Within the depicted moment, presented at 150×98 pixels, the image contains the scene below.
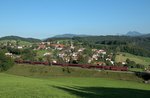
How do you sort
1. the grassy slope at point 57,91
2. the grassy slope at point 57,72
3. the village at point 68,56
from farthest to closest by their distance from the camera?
1. the village at point 68,56
2. the grassy slope at point 57,72
3. the grassy slope at point 57,91

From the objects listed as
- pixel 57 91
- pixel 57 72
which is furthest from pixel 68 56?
pixel 57 91

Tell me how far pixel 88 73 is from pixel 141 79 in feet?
45.4

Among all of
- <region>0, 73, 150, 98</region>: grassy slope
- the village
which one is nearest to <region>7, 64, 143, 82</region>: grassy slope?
the village

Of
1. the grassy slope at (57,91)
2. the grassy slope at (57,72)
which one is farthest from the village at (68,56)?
the grassy slope at (57,91)

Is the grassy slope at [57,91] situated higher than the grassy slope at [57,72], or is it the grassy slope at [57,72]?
the grassy slope at [57,91]

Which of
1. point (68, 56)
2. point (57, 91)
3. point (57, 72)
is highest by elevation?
point (57, 91)

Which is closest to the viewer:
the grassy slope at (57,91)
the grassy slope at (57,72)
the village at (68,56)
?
the grassy slope at (57,91)

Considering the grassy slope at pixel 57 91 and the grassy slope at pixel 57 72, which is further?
the grassy slope at pixel 57 72

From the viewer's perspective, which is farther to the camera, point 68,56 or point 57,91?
point 68,56

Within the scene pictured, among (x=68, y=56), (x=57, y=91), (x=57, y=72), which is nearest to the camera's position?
(x=57, y=91)

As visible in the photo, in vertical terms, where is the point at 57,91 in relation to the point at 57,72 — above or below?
above

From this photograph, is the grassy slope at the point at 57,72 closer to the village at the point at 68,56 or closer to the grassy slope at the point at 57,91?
the village at the point at 68,56

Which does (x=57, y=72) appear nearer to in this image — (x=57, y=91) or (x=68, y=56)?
(x=57, y=91)

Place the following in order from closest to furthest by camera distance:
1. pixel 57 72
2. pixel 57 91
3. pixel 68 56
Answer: pixel 57 91 → pixel 57 72 → pixel 68 56
